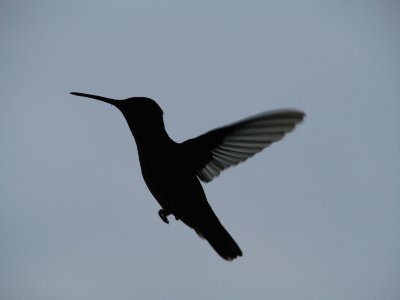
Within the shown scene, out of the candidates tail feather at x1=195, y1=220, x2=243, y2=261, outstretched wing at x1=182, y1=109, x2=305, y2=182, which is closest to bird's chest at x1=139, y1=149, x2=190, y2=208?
outstretched wing at x1=182, y1=109, x2=305, y2=182

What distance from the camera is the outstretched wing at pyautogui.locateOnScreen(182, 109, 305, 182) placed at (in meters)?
3.04

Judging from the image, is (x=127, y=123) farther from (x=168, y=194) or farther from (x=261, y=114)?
(x=261, y=114)

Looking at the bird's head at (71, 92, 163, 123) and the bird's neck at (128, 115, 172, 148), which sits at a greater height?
the bird's head at (71, 92, 163, 123)

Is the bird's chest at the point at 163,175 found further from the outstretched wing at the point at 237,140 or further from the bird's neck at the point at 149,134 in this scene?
the outstretched wing at the point at 237,140

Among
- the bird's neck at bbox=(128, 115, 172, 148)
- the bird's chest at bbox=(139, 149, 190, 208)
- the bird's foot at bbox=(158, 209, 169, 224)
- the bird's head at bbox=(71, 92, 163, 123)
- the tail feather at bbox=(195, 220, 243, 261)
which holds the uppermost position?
the bird's head at bbox=(71, 92, 163, 123)

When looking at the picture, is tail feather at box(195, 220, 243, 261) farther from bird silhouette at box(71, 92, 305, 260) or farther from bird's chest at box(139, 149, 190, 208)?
bird's chest at box(139, 149, 190, 208)

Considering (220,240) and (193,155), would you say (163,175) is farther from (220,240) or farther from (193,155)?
(220,240)

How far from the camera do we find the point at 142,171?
136 inches

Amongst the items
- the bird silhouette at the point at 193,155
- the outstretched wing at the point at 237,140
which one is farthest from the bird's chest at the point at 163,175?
the outstretched wing at the point at 237,140

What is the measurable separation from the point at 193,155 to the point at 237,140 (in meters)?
0.43

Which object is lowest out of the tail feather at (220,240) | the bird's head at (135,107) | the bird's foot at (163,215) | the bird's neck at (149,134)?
the tail feather at (220,240)

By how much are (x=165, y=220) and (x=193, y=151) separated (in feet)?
2.56

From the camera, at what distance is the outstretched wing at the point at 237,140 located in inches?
119

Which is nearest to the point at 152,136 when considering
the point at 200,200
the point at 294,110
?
Answer: the point at 200,200
